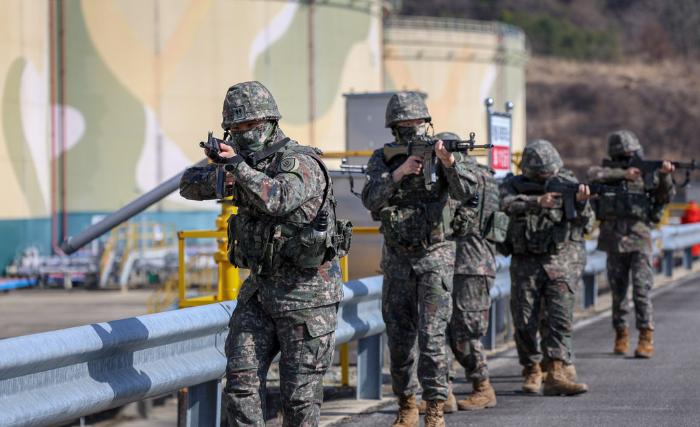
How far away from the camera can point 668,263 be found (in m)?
20.5

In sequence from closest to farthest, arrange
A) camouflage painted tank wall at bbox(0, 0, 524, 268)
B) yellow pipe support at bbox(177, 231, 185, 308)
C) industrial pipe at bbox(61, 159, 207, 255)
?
industrial pipe at bbox(61, 159, 207, 255) < yellow pipe support at bbox(177, 231, 185, 308) < camouflage painted tank wall at bbox(0, 0, 524, 268)

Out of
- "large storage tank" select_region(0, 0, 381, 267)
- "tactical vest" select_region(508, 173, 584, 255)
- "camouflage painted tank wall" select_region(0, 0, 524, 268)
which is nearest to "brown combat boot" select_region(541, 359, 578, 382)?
"tactical vest" select_region(508, 173, 584, 255)

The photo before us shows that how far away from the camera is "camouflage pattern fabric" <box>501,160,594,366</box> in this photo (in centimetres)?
980

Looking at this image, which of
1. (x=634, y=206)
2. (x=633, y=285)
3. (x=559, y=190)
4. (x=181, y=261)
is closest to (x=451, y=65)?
(x=634, y=206)

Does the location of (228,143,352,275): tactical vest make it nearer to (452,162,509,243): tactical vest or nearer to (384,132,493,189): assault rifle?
(384,132,493,189): assault rifle

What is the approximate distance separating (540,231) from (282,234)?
166 inches

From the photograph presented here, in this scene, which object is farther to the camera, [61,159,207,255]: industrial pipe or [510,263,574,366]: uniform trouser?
[510,263,574,366]: uniform trouser

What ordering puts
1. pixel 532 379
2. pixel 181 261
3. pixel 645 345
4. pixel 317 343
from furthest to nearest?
pixel 645 345
pixel 181 261
pixel 532 379
pixel 317 343

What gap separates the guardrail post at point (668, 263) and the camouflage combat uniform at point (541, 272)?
1097 centimetres

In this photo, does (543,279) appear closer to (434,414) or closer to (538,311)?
(538,311)

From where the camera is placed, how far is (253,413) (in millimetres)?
5984

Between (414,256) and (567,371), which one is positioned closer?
(414,256)

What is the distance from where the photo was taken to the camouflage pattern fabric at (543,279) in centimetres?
980

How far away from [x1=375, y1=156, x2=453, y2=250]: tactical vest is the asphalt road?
4.35 ft
